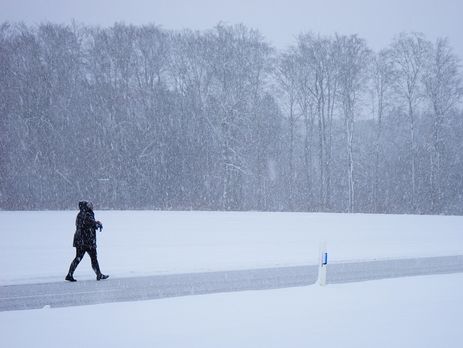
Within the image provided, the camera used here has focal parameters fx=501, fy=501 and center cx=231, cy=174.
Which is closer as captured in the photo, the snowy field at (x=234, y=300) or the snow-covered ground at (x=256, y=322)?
the snow-covered ground at (x=256, y=322)

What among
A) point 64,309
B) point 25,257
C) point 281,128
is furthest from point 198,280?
point 281,128

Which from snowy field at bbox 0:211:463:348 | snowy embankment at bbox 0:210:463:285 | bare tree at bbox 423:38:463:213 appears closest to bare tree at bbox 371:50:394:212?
bare tree at bbox 423:38:463:213

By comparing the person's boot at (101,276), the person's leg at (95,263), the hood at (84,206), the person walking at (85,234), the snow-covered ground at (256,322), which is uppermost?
the hood at (84,206)

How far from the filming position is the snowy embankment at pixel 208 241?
50.9ft

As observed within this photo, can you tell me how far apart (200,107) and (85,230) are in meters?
32.1

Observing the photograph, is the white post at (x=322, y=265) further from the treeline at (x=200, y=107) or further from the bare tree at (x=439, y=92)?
the bare tree at (x=439, y=92)

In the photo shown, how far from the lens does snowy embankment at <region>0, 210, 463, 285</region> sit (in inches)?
610

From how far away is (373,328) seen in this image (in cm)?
779

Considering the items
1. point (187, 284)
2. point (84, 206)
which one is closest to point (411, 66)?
point (187, 284)

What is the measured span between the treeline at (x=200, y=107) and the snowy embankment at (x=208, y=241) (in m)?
8.85

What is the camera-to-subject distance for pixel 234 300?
32.0 feet

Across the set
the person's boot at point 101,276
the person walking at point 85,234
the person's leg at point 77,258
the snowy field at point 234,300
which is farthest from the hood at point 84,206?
the snowy field at point 234,300

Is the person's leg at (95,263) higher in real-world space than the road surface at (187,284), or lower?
higher

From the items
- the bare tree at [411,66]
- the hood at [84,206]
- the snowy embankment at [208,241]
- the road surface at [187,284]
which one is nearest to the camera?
the road surface at [187,284]
